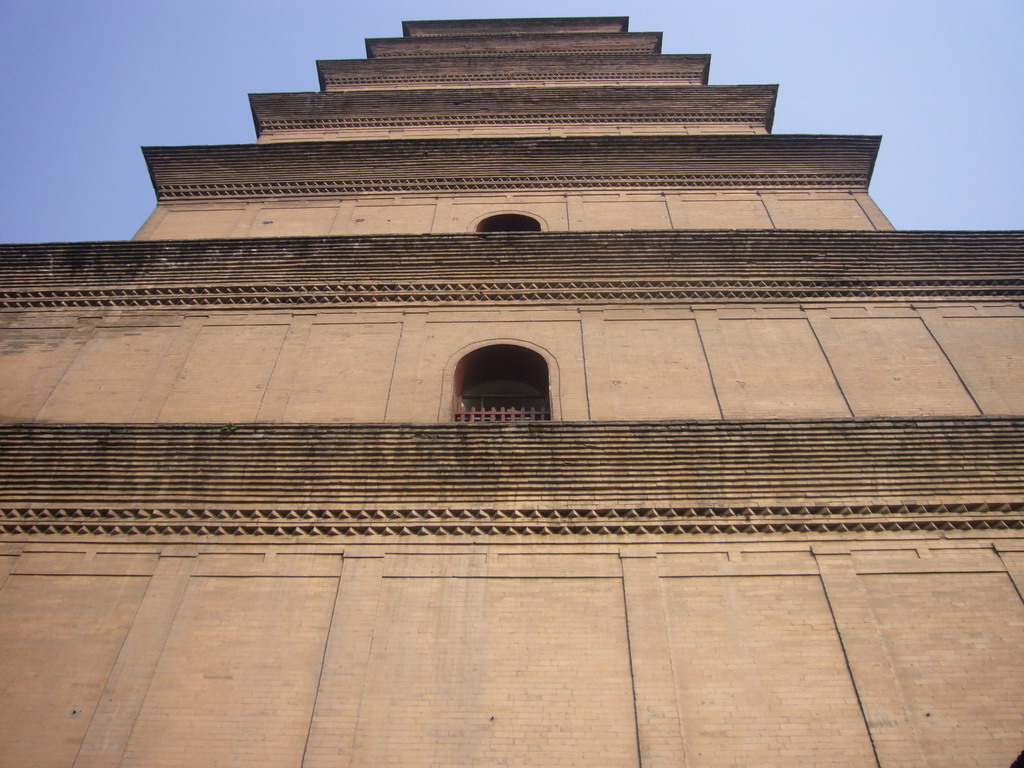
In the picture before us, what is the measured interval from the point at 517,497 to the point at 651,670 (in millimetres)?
1680

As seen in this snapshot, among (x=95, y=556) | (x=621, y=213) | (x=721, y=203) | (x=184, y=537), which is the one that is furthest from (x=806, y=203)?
(x=95, y=556)

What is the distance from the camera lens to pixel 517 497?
20.7 ft

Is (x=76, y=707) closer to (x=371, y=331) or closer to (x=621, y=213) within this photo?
(x=371, y=331)

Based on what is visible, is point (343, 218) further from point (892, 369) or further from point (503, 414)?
point (892, 369)

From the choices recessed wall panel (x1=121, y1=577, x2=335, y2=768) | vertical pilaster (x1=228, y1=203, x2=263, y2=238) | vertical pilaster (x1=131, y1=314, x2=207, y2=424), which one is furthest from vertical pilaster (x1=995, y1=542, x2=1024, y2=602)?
vertical pilaster (x1=228, y1=203, x2=263, y2=238)

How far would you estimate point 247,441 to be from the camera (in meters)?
6.55

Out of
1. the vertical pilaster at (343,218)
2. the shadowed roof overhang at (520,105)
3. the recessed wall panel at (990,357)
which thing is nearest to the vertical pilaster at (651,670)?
the recessed wall panel at (990,357)

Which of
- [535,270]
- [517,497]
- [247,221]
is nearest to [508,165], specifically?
[535,270]

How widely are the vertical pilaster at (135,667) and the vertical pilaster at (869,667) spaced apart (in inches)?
192

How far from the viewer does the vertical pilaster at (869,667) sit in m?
4.99

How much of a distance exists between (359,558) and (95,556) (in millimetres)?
2118

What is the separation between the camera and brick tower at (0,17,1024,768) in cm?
523

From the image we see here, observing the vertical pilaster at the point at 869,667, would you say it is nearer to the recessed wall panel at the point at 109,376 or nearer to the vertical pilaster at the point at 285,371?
the vertical pilaster at the point at 285,371

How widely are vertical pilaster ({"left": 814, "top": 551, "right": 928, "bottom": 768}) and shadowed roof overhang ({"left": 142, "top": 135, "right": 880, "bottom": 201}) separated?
621 cm
